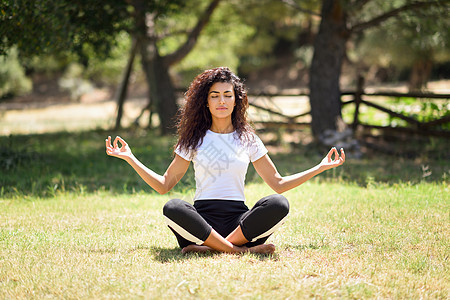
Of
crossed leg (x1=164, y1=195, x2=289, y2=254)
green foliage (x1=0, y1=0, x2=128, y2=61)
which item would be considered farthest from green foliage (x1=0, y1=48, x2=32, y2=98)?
crossed leg (x1=164, y1=195, x2=289, y2=254)

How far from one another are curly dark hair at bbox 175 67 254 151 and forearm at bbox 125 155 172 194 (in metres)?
0.33

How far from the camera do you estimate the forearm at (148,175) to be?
3.55 metres

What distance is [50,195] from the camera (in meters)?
6.20

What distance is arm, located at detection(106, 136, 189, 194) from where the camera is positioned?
3527 mm

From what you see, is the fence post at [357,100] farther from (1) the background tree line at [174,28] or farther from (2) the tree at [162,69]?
(2) the tree at [162,69]

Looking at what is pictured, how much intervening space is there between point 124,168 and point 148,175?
14.9ft

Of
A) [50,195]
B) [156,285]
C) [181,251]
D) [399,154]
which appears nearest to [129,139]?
[50,195]

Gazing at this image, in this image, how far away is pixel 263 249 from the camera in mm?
3666

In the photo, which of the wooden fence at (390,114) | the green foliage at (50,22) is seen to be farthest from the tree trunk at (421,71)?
the green foliage at (50,22)

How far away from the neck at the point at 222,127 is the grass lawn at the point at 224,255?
1011mm

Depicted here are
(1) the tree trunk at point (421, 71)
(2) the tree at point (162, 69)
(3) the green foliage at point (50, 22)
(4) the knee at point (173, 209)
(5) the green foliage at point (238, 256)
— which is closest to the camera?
(5) the green foliage at point (238, 256)

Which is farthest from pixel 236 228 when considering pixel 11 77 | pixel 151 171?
pixel 11 77

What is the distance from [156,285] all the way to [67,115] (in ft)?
78.1

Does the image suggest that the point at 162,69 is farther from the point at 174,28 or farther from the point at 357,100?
the point at 357,100
